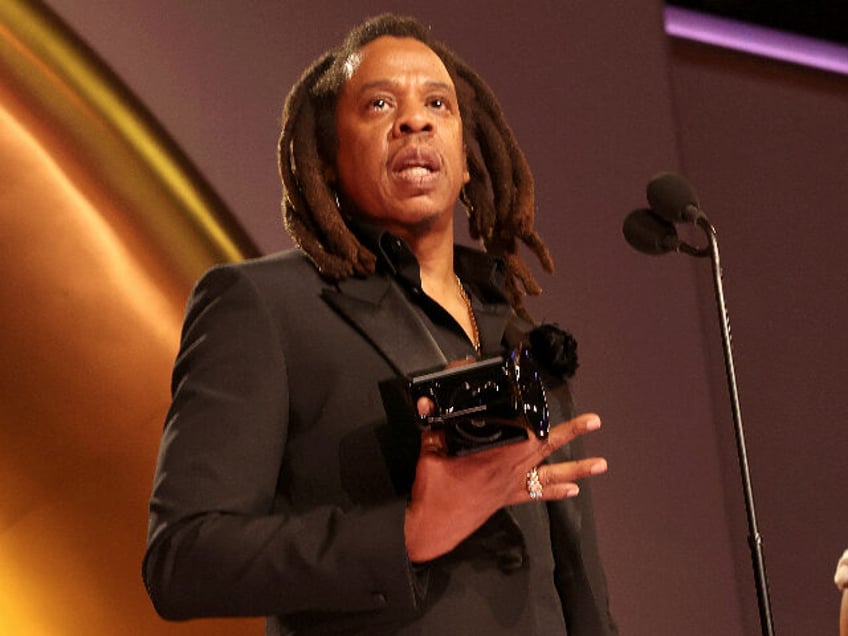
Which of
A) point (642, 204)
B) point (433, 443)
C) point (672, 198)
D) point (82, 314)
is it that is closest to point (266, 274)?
point (433, 443)

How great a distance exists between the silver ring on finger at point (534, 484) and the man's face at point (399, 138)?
0.47 meters

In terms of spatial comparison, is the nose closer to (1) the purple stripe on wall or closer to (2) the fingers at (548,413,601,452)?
(2) the fingers at (548,413,601,452)

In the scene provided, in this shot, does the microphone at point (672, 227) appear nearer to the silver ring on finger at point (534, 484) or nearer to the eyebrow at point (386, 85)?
the eyebrow at point (386, 85)

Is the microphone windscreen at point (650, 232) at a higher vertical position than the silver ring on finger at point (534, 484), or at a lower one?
higher

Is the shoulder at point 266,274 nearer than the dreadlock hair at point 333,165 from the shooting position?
Yes

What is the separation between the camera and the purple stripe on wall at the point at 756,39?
3.71 meters

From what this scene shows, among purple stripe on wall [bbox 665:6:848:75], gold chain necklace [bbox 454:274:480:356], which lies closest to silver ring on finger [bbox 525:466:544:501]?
gold chain necklace [bbox 454:274:480:356]

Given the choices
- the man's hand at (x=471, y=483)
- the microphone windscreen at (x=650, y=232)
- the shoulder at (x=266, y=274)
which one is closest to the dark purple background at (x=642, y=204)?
the microphone windscreen at (x=650, y=232)

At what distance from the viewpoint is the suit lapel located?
1361mm

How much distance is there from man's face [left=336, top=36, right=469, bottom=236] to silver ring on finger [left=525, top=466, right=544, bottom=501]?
469mm

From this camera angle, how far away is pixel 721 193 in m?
3.53

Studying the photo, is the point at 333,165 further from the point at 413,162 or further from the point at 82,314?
the point at 82,314

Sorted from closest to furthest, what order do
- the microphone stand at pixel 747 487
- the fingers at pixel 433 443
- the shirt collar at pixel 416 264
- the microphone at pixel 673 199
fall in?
the fingers at pixel 433 443 < the shirt collar at pixel 416 264 < the microphone stand at pixel 747 487 < the microphone at pixel 673 199

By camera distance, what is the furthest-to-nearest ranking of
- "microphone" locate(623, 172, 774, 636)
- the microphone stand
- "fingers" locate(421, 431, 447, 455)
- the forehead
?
"microphone" locate(623, 172, 774, 636)
the microphone stand
the forehead
"fingers" locate(421, 431, 447, 455)
